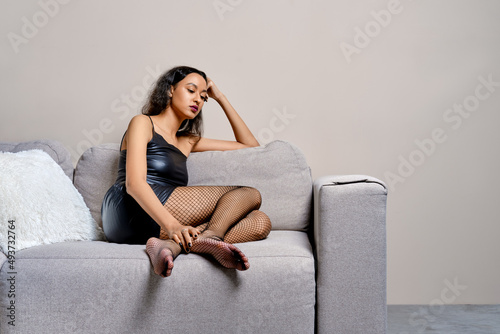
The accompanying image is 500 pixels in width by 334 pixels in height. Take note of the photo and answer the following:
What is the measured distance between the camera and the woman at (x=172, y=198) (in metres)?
1.46

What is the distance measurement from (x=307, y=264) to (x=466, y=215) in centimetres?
142

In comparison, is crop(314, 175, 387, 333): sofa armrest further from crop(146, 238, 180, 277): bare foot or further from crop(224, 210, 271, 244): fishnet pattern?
crop(146, 238, 180, 277): bare foot

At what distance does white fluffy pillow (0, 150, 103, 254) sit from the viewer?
1596mm

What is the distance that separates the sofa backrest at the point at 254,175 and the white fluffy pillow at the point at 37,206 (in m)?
0.19

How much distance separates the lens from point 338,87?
8.23 ft

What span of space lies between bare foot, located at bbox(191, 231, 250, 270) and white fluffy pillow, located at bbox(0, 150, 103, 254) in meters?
0.61

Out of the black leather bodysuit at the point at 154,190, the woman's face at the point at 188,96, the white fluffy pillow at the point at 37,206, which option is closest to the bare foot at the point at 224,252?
the black leather bodysuit at the point at 154,190

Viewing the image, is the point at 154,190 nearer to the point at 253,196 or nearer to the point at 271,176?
the point at 253,196

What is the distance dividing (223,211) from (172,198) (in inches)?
8.8

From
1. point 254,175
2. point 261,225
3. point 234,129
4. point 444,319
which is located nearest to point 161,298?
point 261,225

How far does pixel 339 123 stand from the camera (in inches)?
98.8

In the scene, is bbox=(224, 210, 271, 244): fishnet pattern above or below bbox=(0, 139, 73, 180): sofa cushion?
below

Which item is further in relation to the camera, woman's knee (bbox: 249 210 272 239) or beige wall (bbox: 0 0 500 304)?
beige wall (bbox: 0 0 500 304)

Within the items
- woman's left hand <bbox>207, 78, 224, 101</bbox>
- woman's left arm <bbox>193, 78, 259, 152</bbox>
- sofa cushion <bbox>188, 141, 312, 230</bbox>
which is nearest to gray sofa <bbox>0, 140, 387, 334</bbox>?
sofa cushion <bbox>188, 141, 312, 230</bbox>
